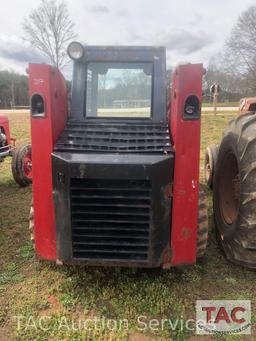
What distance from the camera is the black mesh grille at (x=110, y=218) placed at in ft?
9.29

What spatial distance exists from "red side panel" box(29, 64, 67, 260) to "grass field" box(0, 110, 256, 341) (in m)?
0.38

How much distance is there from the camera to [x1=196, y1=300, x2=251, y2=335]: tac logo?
2.71 metres

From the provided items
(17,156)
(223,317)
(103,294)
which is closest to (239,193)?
(223,317)

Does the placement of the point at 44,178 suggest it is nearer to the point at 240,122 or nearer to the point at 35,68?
the point at 35,68

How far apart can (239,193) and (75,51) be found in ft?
6.98

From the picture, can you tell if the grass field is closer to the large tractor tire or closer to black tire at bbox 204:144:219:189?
the large tractor tire

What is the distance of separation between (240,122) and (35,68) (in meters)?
2.01

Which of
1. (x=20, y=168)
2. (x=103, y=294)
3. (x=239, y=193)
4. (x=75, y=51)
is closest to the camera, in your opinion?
(x=103, y=294)

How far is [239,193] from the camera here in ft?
10.6

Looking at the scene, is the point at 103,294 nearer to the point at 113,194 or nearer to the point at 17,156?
the point at 113,194

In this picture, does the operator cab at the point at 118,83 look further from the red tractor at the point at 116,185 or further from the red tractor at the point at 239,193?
the red tractor at the point at 239,193

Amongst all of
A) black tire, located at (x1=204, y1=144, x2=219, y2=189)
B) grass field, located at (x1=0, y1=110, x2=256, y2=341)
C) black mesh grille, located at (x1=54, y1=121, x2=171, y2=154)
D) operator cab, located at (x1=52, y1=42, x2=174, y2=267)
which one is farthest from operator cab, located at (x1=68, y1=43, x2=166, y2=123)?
black tire, located at (x1=204, y1=144, x2=219, y2=189)

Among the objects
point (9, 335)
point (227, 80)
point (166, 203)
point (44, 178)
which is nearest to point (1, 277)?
point (9, 335)

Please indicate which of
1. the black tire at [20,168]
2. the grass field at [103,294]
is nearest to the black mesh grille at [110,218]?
the grass field at [103,294]
